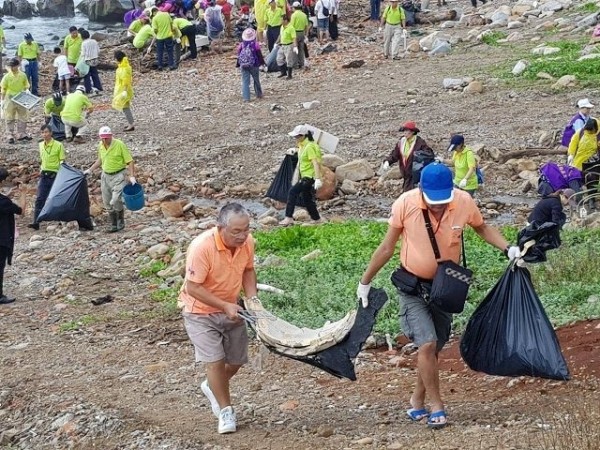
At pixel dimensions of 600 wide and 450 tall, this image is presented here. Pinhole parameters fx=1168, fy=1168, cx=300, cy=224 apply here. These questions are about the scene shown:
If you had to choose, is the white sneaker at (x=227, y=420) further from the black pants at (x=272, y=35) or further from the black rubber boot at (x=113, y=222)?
the black pants at (x=272, y=35)

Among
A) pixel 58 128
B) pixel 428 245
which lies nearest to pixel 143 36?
pixel 58 128

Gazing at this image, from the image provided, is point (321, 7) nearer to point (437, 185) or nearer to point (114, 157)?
point (114, 157)

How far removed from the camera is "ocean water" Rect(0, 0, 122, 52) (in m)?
37.9

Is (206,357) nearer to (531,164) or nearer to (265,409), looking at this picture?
(265,409)

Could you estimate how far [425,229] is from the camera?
6730mm

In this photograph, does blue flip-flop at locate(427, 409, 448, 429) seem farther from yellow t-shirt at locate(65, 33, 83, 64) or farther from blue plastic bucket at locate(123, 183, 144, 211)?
yellow t-shirt at locate(65, 33, 83, 64)

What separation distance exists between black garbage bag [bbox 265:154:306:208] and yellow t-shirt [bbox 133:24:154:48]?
45.8ft

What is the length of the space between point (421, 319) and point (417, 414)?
2.22 feet

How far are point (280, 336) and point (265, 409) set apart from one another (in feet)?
3.32

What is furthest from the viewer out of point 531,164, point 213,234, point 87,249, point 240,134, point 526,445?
point 240,134

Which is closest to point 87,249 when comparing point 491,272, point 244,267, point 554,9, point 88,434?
point 491,272

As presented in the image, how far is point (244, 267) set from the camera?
7211 millimetres

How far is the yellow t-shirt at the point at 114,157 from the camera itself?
15.2m

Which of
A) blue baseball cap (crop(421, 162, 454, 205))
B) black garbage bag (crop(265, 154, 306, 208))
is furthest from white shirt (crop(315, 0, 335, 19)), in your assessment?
blue baseball cap (crop(421, 162, 454, 205))
